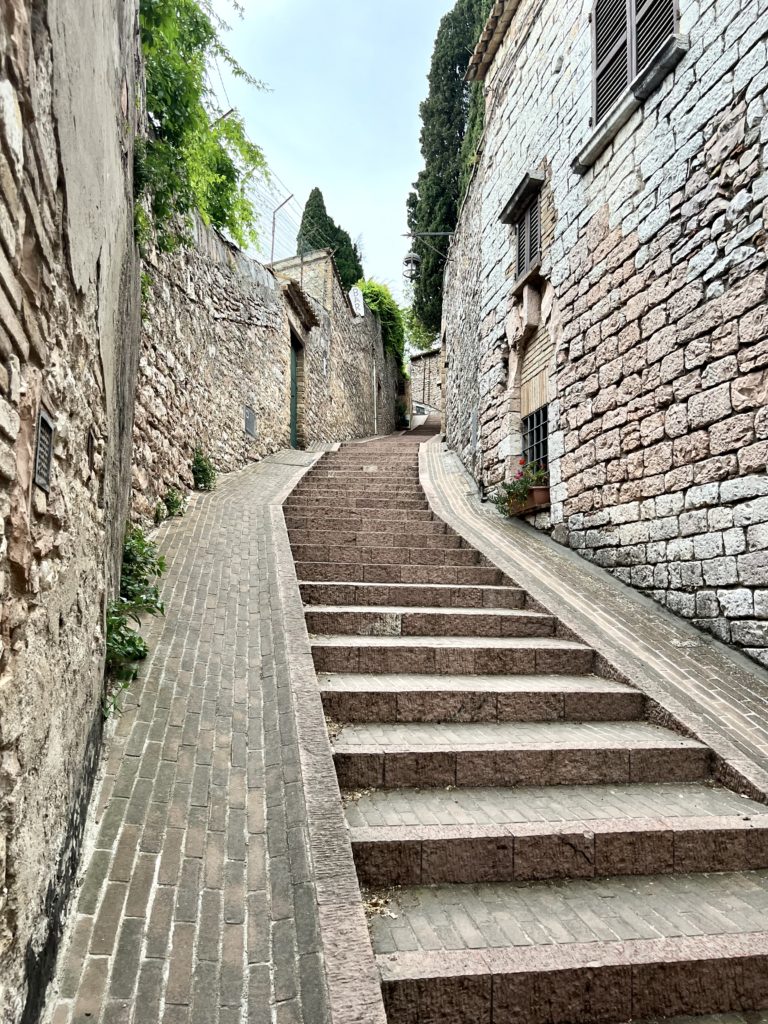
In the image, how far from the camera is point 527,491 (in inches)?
285

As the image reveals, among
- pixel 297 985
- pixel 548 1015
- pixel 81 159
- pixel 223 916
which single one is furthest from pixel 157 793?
pixel 81 159

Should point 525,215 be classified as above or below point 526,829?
above

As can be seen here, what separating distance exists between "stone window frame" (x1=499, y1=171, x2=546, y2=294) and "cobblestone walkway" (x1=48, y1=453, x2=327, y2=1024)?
573 centimetres

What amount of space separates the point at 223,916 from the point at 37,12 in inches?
101

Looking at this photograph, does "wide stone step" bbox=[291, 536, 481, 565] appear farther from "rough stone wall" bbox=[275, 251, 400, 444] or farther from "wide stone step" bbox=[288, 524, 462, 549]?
"rough stone wall" bbox=[275, 251, 400, 444]

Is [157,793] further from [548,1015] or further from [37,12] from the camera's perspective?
[37,12]

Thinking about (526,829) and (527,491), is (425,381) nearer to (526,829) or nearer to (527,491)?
(527,491)

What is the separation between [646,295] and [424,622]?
3338 mm

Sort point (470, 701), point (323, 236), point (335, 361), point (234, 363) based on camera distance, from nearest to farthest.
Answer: point (470, 701), point (234, 363), point (335, 361), point (323, 236)

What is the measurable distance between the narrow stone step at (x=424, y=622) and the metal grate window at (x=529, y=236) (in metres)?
4.80

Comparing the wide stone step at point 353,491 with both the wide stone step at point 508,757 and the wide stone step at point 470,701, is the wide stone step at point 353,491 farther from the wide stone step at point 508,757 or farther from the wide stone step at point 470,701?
the wide stone step at point 508,757

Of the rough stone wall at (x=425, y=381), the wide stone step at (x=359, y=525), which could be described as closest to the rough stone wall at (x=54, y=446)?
the wide stone step at (x=359, y=525)

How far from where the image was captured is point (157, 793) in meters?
2.60

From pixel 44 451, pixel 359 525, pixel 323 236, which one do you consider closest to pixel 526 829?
pixel 44 451
